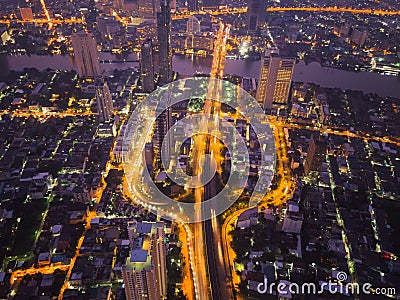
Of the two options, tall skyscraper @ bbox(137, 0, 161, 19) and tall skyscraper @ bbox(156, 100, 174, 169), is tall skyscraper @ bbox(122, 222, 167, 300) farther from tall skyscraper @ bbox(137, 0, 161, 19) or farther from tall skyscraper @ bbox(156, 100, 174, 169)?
tall skyscraper @ bbox(137, 0, 161, 19)

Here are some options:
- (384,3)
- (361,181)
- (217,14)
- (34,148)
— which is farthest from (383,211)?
(384,3)

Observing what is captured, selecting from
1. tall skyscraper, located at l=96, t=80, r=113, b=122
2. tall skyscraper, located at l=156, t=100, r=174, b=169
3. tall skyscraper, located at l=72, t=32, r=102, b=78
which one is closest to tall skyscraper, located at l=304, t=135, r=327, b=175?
tall skyscraper, located at l=156, t=100, r=174, b=169

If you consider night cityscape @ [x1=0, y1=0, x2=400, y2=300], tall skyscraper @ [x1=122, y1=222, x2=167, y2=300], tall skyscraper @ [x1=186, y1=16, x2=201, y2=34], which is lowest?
night cityscape @ [x1=0, y1=0, x2=400, y2=300]

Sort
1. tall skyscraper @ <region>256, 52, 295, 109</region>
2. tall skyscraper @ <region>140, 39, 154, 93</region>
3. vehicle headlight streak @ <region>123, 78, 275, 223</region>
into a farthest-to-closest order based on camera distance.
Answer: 1. tall skyscraper @ <region>140, 39, 154, 93</region>
2. tall skyscraper @ <region>256, 52, 295, 109</region>
3. vehicle headlight streak @ <region>123, 78, 275, 223</region>

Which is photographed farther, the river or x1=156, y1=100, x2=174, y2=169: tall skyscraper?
the river

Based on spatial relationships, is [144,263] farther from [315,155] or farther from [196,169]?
[315,155]
